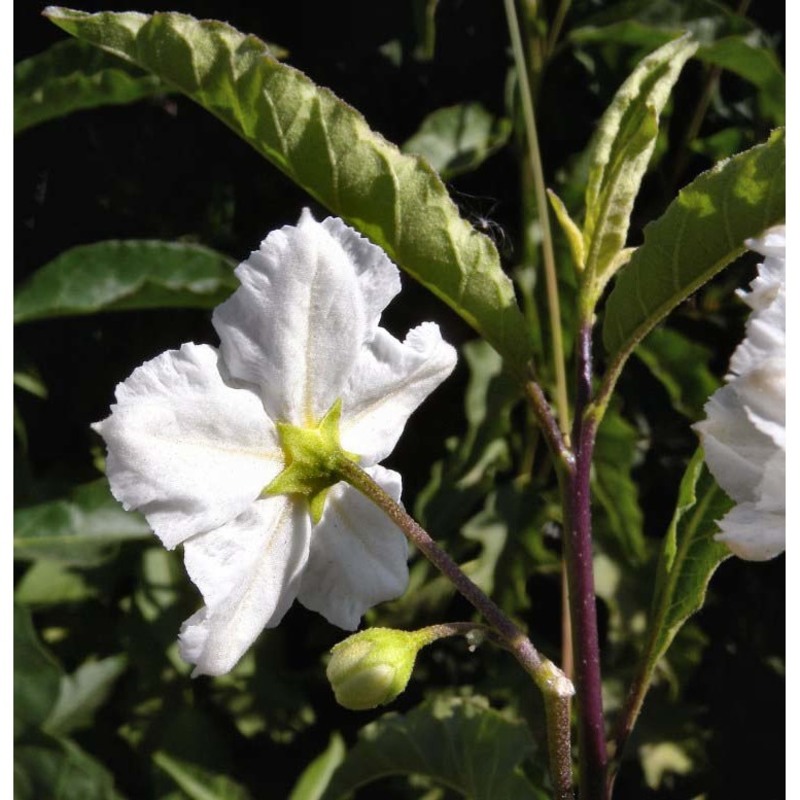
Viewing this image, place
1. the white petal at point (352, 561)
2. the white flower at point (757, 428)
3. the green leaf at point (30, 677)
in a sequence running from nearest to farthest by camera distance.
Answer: the white flower at point (757, 428)
the white petal at point (352, 561)
the green leaf at point (30, 677)

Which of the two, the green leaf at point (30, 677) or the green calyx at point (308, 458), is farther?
the green leaf at point (30, 677)

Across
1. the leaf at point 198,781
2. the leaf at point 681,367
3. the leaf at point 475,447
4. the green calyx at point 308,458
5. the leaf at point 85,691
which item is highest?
the green calyx at point 308,458

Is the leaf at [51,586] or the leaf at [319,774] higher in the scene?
the leaf at [51,586]

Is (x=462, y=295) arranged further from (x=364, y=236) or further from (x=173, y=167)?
(x=173, y=167)

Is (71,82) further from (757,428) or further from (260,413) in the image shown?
(757,428)

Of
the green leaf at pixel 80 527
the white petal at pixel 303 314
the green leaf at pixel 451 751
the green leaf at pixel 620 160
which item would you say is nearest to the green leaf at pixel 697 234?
the green leaf at pixel 620 160

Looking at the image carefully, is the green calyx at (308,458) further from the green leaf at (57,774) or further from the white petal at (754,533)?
the green leaf at (57,774)

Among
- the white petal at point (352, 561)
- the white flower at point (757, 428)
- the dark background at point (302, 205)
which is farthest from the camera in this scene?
the dark background at point (302, 205)
